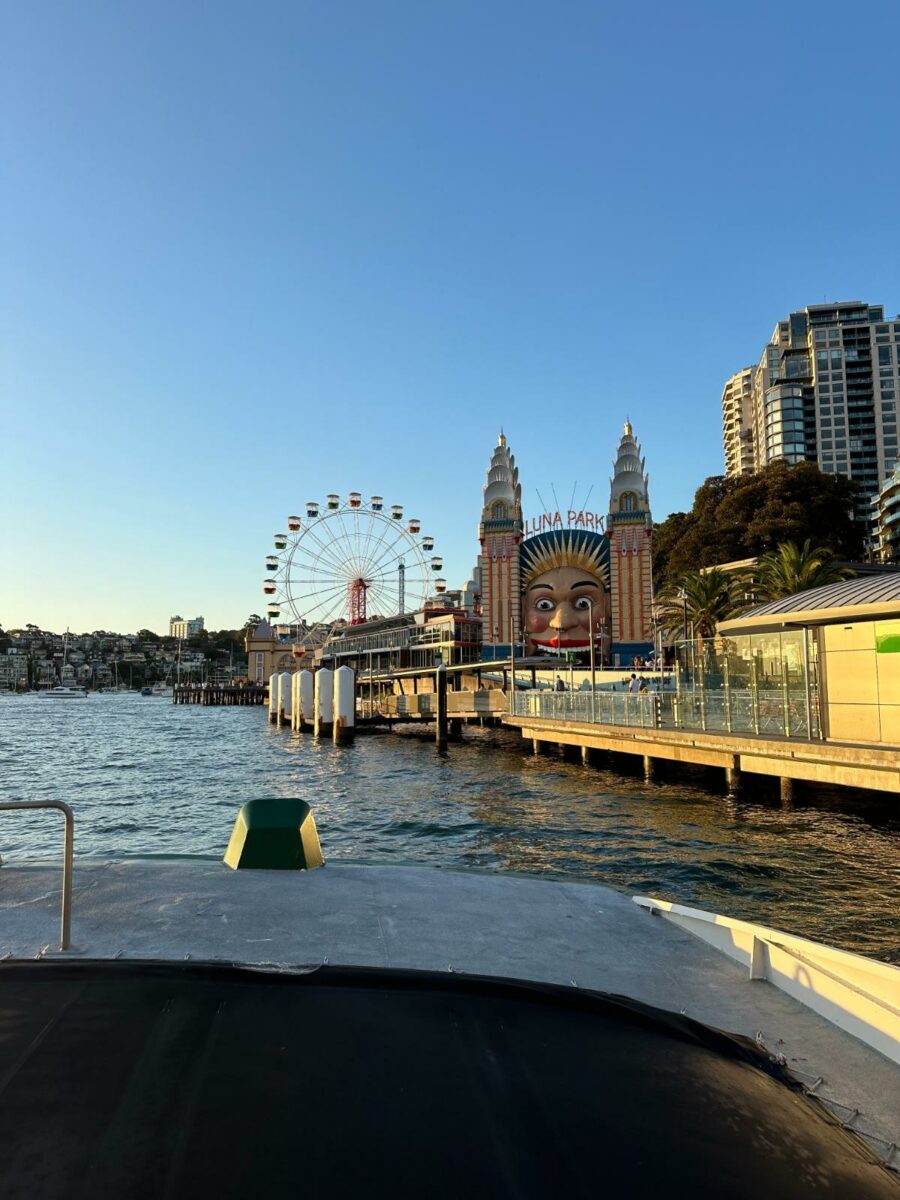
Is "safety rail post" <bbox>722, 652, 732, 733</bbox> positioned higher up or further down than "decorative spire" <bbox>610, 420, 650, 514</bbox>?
further down

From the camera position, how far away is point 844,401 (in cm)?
13200

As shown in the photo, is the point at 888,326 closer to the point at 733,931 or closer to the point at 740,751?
the point at 740,751

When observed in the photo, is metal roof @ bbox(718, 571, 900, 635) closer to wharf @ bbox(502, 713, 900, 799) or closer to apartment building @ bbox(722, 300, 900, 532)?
wharf @ bbox(502, 713, 900, 799)

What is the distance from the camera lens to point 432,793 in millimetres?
25359

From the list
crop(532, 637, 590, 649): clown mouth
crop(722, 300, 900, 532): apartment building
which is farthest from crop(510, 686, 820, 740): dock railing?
crop(722, 300, 900, 532): apartment building

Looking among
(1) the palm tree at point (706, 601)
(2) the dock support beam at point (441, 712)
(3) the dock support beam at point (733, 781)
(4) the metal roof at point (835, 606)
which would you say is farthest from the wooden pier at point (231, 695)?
(4) the metal roof at point (835, 606)

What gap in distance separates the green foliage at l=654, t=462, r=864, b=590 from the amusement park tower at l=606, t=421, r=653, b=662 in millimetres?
3274

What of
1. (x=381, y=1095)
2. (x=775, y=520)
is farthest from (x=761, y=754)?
(x=775, y=520)

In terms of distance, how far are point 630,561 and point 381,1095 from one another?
61756 mm

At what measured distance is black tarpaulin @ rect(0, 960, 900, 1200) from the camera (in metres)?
2.97

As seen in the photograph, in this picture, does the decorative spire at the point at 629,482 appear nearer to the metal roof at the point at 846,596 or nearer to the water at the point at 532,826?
the water at the point at 532,826

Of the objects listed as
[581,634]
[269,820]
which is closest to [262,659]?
[581,634]

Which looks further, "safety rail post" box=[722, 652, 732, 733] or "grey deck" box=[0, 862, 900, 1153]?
"safety rail post" box=[722, 652, 732, 733]

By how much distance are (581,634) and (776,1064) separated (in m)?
59.2
